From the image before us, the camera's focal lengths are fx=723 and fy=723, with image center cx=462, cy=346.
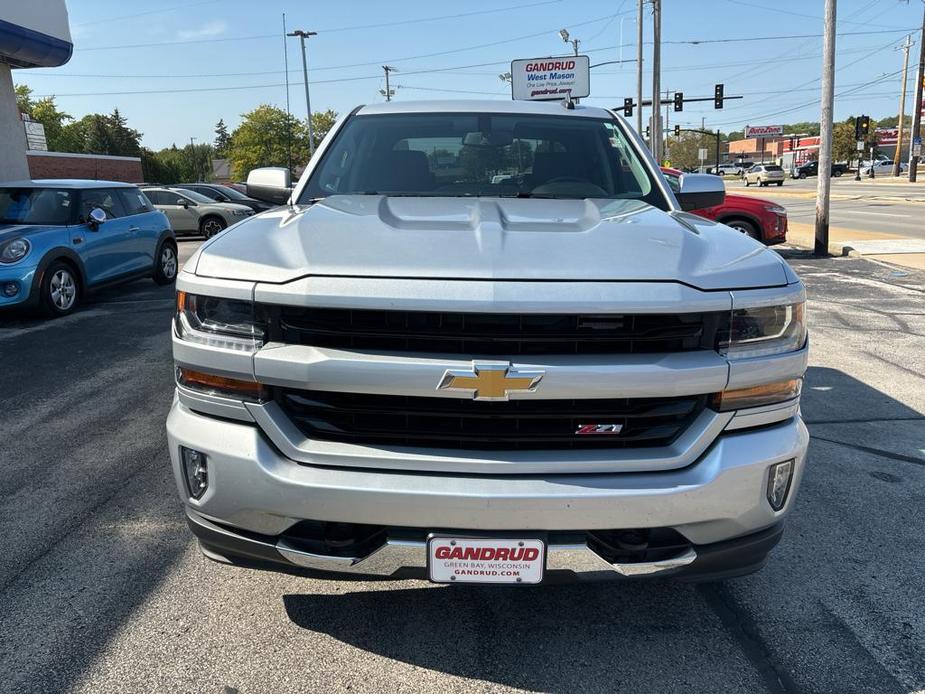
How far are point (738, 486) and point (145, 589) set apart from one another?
219 centimetres

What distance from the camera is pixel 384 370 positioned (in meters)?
2.05

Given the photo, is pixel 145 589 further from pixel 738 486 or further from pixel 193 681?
pixel 738 486

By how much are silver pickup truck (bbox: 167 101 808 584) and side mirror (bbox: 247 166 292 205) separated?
5.68 ft

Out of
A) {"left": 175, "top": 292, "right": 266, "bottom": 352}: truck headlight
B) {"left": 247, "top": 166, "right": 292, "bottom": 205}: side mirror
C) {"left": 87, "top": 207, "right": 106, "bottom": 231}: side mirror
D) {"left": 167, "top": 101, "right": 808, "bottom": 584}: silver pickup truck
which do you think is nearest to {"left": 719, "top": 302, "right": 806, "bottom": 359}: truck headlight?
{"left": 167, "top": 101, "right": 808, "bottom": 584}: silver pickup truck

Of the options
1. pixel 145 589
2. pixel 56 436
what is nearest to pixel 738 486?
pixel 145 589

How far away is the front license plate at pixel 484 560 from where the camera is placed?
2.05 meters

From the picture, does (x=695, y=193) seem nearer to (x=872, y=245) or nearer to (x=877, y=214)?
(x=872, y=245)

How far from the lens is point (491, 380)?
2025 millimetres

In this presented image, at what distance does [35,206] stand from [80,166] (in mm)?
33240

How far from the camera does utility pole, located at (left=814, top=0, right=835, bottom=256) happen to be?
43.6 feet

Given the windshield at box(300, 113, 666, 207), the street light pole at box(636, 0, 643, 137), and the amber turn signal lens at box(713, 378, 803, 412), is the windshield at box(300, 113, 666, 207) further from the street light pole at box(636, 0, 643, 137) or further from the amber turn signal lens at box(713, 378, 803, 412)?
the street light pole at box(636, 0, 643, 137)

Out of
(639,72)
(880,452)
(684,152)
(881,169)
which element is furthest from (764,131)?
(880,452)

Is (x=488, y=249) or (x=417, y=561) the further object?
(x=488, y=249)

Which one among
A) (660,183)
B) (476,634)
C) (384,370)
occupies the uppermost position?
(660,183)
